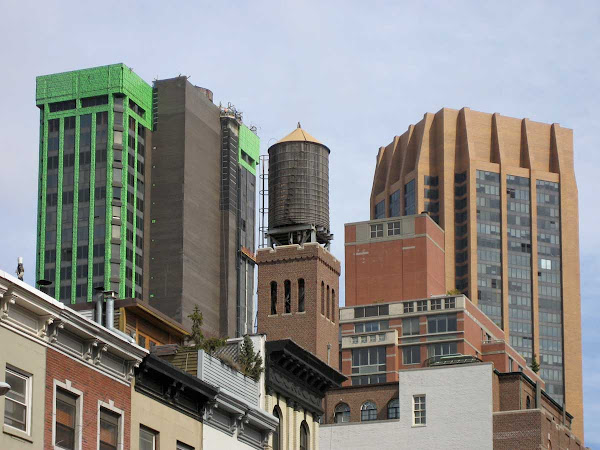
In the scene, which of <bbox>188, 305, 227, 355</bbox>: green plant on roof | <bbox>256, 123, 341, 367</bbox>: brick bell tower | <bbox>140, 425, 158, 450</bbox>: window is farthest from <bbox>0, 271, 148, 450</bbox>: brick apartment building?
<bbox>256, 123, 341, 367</bbox>: brick bell tower

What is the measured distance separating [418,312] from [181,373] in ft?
445

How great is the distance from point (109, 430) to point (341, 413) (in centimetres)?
6934

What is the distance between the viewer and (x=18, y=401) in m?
33.8

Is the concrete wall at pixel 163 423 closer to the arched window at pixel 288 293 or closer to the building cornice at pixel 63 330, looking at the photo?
the building cornice at pixel 63 330

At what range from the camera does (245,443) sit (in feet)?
159

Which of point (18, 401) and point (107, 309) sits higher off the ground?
point (107, 309)

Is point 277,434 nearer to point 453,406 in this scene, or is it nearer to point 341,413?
point 453,406

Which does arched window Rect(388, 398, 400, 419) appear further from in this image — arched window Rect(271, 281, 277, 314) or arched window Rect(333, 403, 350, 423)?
arched window Rect(271, 281, 277, 314)

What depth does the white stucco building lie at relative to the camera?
9019 centimetres

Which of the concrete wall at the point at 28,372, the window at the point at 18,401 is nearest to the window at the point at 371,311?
the concrete wall at the point at 28,372

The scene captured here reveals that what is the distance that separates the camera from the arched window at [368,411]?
104812 mm

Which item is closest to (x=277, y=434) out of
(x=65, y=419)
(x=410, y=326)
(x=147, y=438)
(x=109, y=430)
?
(x=147, y=438)

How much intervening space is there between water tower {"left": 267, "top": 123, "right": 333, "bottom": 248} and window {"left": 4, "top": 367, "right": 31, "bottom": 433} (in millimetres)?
63608

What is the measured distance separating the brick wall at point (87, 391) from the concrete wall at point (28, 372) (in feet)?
1.15
